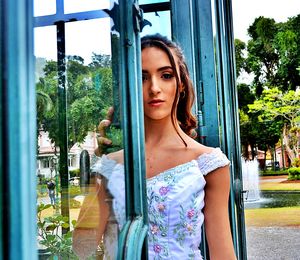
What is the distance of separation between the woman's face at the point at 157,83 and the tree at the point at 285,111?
704 cm

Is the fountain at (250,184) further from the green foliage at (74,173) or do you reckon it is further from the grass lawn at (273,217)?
the green foliage at (74,173)

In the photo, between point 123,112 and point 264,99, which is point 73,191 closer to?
point 123,112

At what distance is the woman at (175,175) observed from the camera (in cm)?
71

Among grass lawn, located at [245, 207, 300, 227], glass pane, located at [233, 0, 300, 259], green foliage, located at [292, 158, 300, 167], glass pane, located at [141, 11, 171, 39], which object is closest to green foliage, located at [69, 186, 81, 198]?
glass pane, located at [141, 11, 171, 39]

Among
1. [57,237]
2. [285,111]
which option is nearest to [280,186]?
[285,111]

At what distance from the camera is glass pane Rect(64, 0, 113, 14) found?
1.32ft

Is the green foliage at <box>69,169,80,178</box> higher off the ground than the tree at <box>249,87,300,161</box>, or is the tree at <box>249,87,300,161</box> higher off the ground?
the tree at <box>249,87,300,161</box>

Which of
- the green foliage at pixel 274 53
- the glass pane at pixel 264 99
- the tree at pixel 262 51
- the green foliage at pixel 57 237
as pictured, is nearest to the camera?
the green foliage at pixel 57 237

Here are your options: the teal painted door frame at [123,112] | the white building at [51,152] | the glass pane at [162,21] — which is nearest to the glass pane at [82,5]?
the teal painted door frame at [123,112]

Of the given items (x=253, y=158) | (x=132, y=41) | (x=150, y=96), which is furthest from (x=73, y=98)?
(x=253, y=158)

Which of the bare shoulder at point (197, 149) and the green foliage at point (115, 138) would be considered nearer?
the green foliage at point (115, 138)

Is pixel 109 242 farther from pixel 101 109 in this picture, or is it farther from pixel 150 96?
pixel 150 96

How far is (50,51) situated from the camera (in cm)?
34

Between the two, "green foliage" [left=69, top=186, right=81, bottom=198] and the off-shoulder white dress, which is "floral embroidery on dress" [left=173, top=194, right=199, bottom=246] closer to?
the off-shoulder white dress
